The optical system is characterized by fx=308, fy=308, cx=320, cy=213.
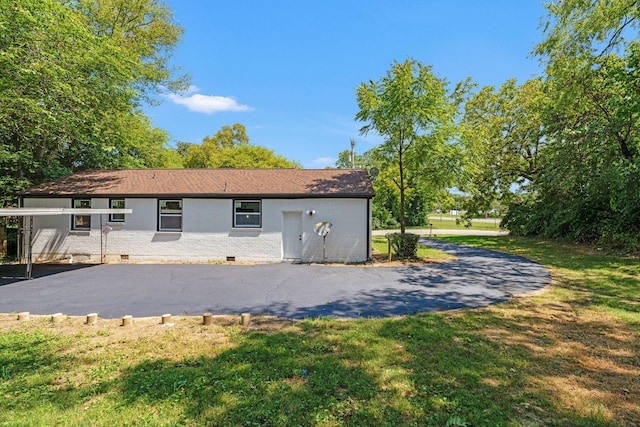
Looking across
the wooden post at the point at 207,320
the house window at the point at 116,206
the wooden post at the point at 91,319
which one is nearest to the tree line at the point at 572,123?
the wooden post at the point at 207,320

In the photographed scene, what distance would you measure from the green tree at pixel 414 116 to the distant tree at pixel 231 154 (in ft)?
62.2

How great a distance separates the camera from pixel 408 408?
10.1ft

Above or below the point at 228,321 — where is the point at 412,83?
above

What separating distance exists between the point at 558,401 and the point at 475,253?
1295cm

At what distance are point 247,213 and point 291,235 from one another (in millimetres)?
2082

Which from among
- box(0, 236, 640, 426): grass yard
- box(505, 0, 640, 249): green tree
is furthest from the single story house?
box(505, 0, 640, 249): green tree

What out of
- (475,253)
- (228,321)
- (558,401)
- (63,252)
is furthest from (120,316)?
(475,253)

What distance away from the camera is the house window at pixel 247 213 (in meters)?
12.9

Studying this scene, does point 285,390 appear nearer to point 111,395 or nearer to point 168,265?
point 111,395

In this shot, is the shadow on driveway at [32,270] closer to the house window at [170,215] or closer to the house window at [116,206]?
the house window at [116,206]

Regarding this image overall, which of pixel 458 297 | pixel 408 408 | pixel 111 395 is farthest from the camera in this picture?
pixel 458 297

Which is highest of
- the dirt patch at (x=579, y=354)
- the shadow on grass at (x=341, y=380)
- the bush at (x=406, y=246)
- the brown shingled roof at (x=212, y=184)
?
the brown shingled roof at (x=212, y=184)

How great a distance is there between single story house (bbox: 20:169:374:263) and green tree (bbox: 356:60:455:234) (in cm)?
261

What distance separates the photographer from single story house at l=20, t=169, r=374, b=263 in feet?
41.3
